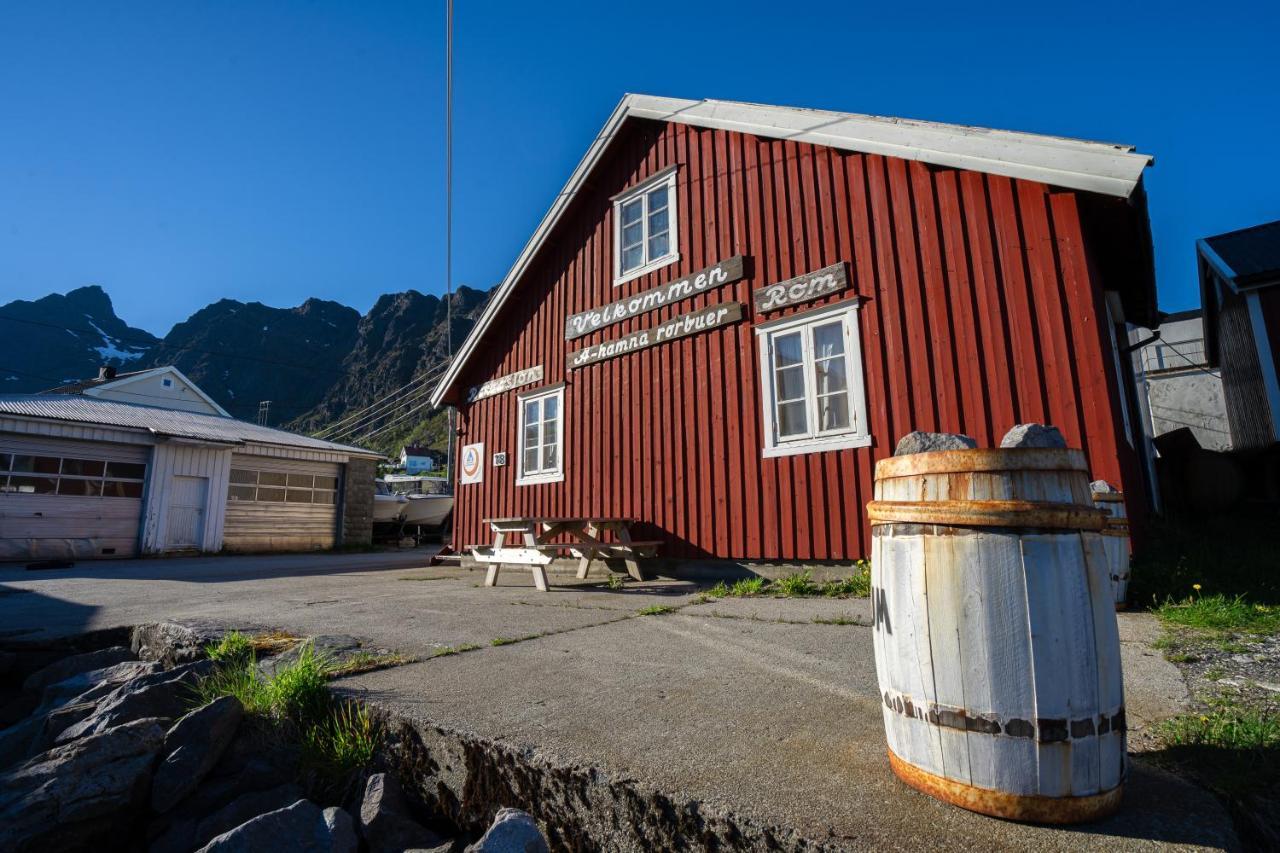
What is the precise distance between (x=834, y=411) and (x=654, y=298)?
3030 mm

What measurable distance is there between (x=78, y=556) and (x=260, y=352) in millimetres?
143311

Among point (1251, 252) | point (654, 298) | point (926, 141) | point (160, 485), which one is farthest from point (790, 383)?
point (160, 485)

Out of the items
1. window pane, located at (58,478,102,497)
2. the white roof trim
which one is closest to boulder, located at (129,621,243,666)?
the white roof trim

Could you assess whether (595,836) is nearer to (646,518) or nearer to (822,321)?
(822,321)

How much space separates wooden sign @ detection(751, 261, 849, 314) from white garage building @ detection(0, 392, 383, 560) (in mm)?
16462

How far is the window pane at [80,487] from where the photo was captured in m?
15.3

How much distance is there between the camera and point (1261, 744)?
6.01ft

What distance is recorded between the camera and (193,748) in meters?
2.50

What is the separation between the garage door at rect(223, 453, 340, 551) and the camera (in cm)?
1833

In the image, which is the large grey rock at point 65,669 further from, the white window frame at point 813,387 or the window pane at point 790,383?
the window pane at point 790,383

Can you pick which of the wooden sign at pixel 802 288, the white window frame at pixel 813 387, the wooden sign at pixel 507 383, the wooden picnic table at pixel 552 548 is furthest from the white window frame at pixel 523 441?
the wooden sign at pixel 802 288

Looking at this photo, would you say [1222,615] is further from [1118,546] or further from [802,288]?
[802,288]

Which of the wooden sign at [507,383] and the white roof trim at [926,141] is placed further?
the wooden sign at [507,383]

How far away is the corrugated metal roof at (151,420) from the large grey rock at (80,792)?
17.0 metres
